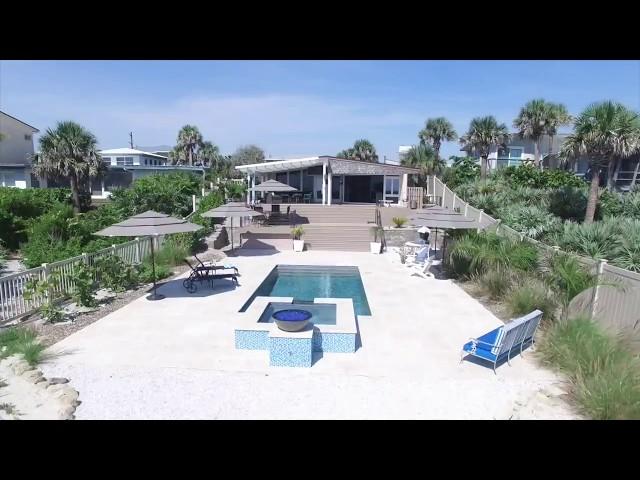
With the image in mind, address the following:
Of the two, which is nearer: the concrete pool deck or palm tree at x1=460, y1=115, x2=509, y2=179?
the concrete pool deck

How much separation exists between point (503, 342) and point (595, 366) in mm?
1258

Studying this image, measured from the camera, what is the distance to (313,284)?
13.5 m

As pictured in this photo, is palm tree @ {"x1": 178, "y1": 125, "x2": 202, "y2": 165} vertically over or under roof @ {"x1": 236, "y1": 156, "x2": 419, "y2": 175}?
over

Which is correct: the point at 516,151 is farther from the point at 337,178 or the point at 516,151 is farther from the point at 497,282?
the point at 497,282

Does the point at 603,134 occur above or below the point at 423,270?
above

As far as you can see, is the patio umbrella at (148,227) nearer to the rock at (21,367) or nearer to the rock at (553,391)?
the rock at (21,367)

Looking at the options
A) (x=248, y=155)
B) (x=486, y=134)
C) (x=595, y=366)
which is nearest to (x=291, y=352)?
(x=595, y=366)

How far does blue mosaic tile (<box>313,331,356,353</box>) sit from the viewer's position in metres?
7.41

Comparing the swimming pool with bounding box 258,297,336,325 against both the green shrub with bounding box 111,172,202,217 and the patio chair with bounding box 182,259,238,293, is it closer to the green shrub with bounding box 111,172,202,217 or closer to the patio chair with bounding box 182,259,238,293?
the patio chair with bounding box 182,259,238,293

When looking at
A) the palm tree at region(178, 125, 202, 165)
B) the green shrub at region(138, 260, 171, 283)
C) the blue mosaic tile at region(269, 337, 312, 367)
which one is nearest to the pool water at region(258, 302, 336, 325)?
the blue mosaic tile at region(269, 337, 312, 367)

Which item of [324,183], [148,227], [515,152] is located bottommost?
[148,227]

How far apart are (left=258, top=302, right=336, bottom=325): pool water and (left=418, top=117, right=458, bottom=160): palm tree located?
3526cm

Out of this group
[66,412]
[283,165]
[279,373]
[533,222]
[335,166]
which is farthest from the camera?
[335,166]
